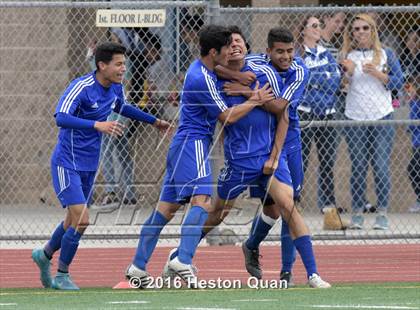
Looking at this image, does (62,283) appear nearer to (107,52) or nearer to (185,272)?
→ (185,272)

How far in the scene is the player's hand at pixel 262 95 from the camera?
12461mm

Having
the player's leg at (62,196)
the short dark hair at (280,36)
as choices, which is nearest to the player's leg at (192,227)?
the player's leg at (62,196)

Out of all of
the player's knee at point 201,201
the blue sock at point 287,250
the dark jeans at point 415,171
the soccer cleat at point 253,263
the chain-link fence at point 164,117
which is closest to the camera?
the player's knee at point 201,201

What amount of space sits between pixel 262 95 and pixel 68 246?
78.6 inches

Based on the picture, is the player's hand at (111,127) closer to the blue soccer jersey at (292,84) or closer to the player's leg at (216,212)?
the player's leg at (216,212)

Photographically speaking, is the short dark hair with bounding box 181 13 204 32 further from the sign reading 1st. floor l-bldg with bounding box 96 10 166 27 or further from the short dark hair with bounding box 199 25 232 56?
the short dark hair with bounding box 199 25 232 56

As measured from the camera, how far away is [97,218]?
17266 mm

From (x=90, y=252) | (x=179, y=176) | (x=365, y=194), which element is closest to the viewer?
(x=179, y=176)

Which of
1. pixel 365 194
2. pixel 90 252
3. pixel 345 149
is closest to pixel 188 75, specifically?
pixel 90 252

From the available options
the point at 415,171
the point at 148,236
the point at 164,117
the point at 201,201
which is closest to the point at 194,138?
the point at 201,201

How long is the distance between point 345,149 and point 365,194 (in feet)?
6.59

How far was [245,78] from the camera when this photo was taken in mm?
12562

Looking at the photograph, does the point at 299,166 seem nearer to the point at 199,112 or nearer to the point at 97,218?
the point at 199,112

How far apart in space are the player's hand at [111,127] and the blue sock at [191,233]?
847 millimetres
